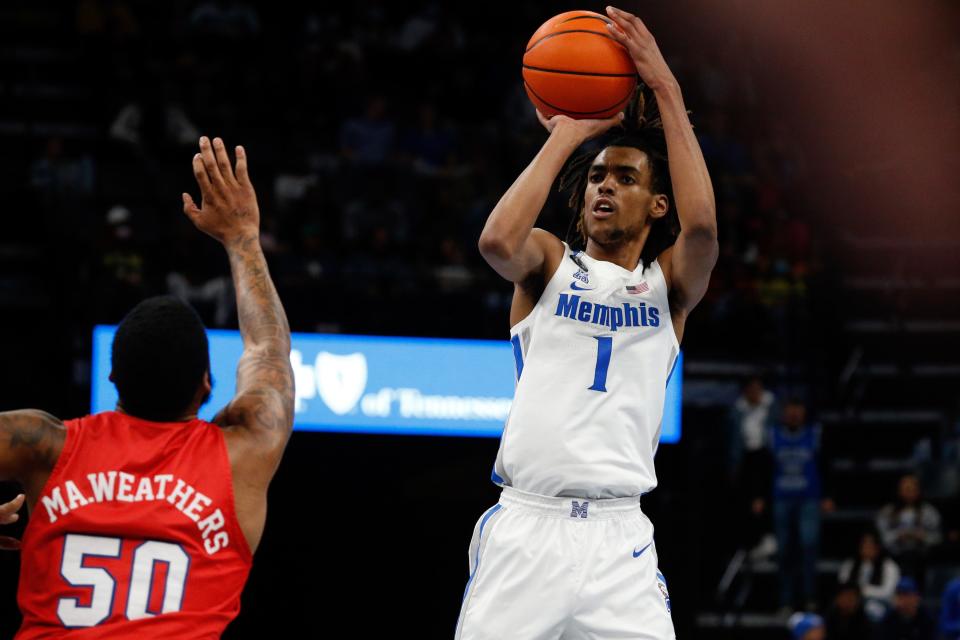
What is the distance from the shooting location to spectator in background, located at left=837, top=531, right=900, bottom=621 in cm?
1174

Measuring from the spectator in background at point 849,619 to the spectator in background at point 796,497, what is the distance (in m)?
1.05

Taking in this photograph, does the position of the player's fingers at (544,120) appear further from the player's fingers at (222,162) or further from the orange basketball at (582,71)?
the player's fingers at (222,162)

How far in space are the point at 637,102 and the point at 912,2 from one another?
12.4 m

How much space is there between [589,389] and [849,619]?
7.81 metres

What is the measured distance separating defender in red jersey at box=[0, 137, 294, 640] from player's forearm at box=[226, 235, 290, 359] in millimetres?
208

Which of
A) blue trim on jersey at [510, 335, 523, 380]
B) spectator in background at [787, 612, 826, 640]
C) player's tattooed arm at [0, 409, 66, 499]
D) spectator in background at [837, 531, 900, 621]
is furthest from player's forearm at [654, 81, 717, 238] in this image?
spectator in background at [837, 531, 900, 621]

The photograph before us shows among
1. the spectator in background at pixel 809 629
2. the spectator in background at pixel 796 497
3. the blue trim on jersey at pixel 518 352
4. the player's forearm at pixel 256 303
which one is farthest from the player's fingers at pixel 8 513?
the spectator in background at pixel 796 497

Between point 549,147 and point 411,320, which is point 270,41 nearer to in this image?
point 411,320

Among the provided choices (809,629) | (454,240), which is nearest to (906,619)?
(809,629)

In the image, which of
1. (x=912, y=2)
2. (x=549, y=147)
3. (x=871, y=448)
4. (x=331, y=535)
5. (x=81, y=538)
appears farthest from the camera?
(x=912, y=2)

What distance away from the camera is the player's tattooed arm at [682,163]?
426cm

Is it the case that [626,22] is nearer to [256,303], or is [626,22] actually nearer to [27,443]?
[256,303]

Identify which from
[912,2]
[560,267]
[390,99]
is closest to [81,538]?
[560,267]

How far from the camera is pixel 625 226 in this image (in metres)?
4.53
